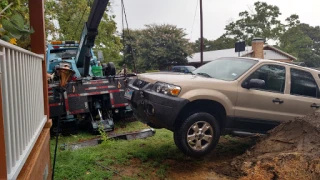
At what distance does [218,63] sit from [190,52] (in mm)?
27519

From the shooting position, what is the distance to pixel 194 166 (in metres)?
5.03

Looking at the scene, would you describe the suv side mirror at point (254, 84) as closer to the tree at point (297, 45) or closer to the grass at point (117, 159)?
the grass at point (117, 159)

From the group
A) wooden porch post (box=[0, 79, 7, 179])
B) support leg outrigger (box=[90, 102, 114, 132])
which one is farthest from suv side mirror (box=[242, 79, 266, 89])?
wooden porch post (box=[0, 79, 7, 179])

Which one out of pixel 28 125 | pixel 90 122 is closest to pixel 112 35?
pixel 90 122

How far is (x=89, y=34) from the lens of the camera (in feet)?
24.8

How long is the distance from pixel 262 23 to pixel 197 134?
4804cm

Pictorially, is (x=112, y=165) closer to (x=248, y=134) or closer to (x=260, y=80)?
(x=248, y=134)

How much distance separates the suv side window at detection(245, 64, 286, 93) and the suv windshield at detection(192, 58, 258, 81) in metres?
0.21

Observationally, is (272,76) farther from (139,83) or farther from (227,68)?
(139,83)

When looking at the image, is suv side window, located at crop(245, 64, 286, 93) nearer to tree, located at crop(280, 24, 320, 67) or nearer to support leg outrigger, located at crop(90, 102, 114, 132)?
support leg outrigger, located at crop(90, 102, 114, 132)

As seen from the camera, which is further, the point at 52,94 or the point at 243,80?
the point at 52,94

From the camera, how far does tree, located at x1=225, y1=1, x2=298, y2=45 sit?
154 feet

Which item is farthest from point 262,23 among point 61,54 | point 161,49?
point 61,54

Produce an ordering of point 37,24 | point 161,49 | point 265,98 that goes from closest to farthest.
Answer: point 37,24, point 265,98, point 161,49
